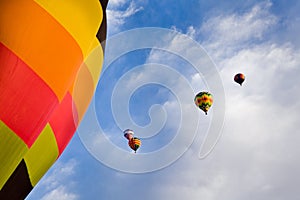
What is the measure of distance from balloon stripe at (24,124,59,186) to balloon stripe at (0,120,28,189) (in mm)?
379

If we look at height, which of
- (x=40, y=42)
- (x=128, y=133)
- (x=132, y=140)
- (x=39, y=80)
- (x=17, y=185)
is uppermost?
(x=128, y=133)

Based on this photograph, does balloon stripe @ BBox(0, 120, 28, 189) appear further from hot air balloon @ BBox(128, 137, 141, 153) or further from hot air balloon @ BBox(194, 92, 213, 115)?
hot air balloon @ BBox(194, 92, 213, 115)

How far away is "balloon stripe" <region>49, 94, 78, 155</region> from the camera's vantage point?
9555 mm

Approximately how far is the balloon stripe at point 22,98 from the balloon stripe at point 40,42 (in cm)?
17

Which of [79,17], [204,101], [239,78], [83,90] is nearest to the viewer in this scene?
[79,17]

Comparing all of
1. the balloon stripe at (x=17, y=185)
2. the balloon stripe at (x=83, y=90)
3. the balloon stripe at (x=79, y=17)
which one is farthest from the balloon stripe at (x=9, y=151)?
the balloon stripe at (x=79, y=17)

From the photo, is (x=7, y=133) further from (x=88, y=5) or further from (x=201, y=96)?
(x=201, y=96)

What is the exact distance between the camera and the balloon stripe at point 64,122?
9.55 meters

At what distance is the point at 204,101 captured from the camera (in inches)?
814

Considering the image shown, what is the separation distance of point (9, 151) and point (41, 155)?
1.15 metres

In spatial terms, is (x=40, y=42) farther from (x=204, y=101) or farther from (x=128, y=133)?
(x=128, y=133)

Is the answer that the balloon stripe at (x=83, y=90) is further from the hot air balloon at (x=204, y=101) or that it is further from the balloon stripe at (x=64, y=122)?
the hot air balloon at (x=204, y=101)

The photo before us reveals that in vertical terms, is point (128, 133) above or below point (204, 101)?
below

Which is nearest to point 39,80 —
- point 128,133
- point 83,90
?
point 83,90
